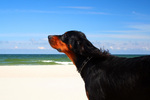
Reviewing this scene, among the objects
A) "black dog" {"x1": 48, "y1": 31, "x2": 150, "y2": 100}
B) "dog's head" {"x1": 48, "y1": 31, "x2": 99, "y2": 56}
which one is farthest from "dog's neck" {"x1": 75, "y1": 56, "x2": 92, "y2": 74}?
"dog's head" {"x1": 48, "y1": 31, "x2": 99, "y2": 56}

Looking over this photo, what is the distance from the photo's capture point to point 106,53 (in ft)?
13.4

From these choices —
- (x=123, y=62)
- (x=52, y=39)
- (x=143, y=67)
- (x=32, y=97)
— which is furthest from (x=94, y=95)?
(x=32, y=97)

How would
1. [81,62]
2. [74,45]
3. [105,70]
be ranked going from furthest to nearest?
[81,62] < [74,45] < [105,70]

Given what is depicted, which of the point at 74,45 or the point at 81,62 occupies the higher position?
the point at 74,45

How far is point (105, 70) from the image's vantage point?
148 inches

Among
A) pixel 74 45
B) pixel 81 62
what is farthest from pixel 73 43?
pixel 81 62

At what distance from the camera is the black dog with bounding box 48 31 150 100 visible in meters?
3.15

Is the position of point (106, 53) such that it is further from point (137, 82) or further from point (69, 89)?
point (69, 89)

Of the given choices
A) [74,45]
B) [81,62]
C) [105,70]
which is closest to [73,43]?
[74,45]

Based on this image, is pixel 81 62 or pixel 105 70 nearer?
pixel 105 70

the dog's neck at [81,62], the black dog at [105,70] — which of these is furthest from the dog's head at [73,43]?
the dog's neck at [81,62]

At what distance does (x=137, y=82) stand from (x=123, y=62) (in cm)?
53

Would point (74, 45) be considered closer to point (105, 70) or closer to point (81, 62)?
point (81, 62)

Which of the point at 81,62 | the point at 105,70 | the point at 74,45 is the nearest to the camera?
the point at 105,70
